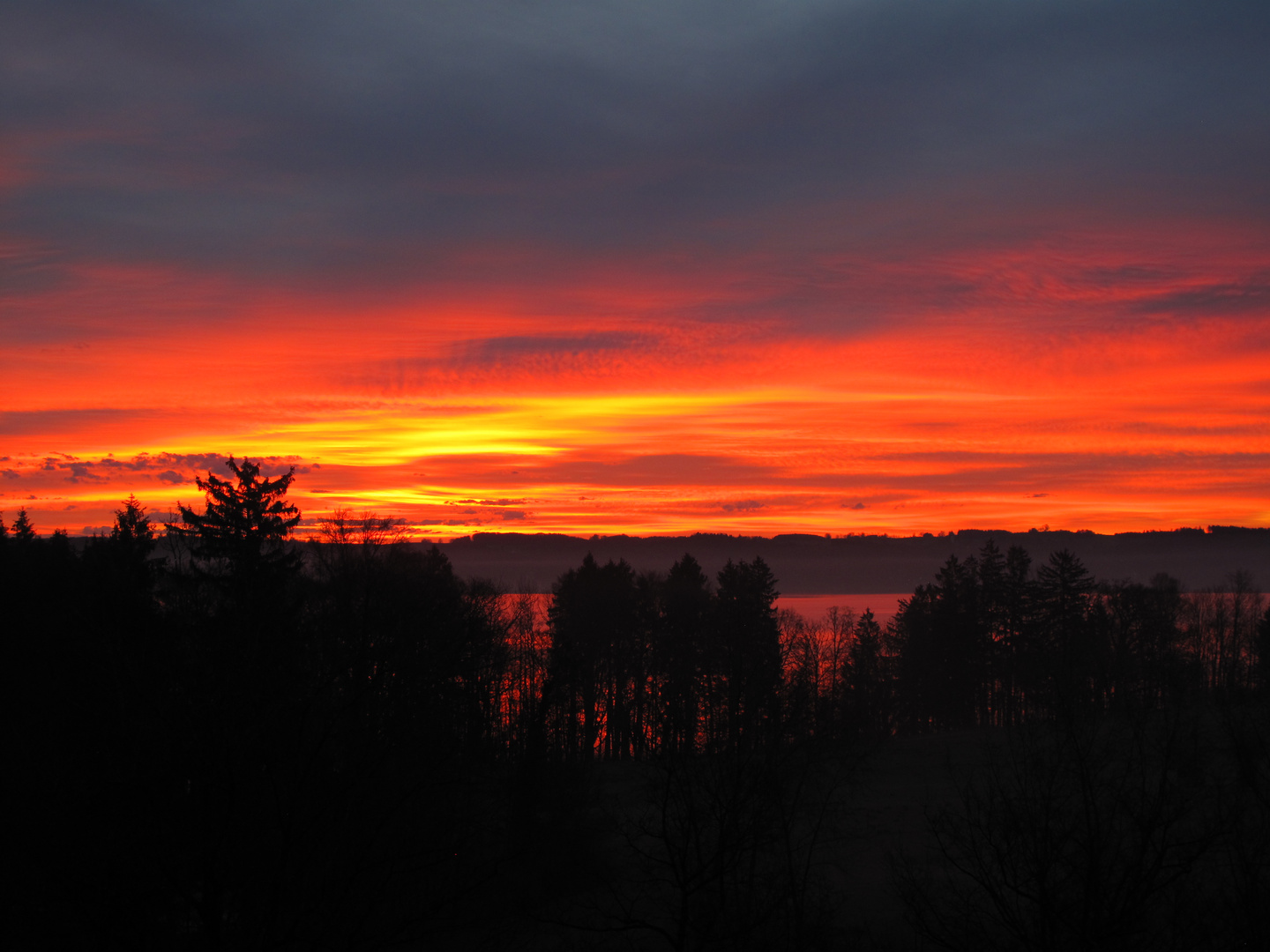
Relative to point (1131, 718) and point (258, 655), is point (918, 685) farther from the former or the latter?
point (258, 655)

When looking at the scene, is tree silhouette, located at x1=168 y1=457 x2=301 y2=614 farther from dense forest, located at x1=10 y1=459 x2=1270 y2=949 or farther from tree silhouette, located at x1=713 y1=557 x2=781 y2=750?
tree silhouette, located at x1=713 y1=557 x2=781 y2=750

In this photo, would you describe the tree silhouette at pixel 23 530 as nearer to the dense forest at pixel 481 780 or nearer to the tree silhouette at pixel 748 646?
the dense forest at pixel 481 780

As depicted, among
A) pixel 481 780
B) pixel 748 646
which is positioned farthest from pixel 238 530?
pixel 748 646

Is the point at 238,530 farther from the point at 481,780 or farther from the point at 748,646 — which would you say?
the point at 748,646

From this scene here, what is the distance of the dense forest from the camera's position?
11.2 metres

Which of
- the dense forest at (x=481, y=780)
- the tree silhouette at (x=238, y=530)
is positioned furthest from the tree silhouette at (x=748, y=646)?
the tree silhouette at (x=238, y=530)

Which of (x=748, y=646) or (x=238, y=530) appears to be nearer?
(x=238, y=530)

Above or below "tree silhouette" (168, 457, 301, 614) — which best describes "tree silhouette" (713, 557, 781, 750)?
below

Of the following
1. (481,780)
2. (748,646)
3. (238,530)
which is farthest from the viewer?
(748,646)

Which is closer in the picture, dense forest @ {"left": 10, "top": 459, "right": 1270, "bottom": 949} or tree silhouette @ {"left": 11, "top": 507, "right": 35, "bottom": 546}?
dense forest @ {"left": 10, "top": 459, "right": 1270, "bottom": 949}

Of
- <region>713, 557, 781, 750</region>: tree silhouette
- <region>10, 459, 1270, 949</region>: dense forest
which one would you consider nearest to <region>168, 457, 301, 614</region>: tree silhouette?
<region>10, 459, 1270, 949</region>: dense forest

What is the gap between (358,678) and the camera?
1605 cm

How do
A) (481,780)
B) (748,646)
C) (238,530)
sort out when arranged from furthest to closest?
(748,646)
(238,530)
(481,780)

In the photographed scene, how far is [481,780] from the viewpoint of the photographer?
70.7 ft
